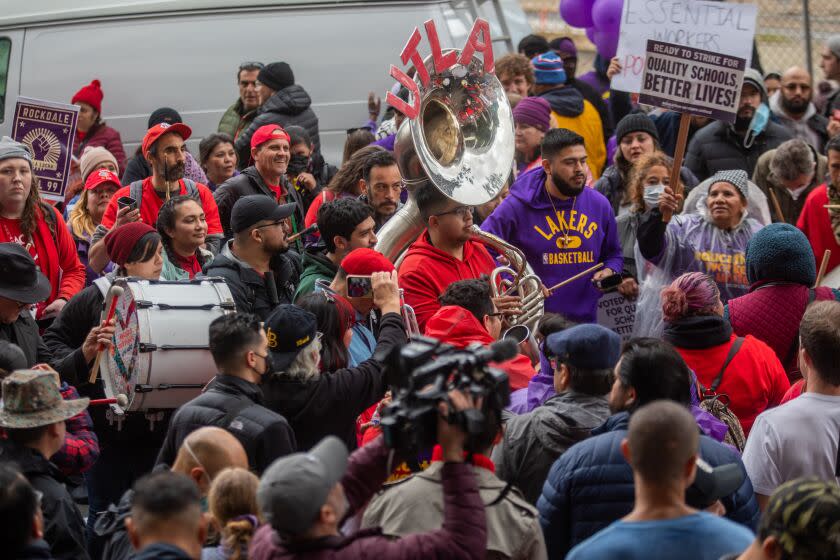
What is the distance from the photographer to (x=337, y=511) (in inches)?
143

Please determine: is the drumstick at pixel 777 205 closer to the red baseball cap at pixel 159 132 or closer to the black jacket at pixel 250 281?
the black jacket at pixel 250 281

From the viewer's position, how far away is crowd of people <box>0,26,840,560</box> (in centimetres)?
368

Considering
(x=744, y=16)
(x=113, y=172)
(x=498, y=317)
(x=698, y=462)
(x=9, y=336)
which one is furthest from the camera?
(x=113, y=172)

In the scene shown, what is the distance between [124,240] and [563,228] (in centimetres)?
261

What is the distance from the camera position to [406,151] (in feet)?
22.5

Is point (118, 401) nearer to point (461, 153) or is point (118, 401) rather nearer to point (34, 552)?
point (34, 552)

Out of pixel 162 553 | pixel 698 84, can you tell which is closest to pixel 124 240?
pixel 162 553

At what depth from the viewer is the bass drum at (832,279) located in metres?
7.52

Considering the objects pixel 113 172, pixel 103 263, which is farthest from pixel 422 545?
pixel 113 172

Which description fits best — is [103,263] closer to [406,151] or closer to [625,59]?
[406,151]

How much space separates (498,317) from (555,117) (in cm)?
427

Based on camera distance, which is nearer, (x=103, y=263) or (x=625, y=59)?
(x=103, y=263)

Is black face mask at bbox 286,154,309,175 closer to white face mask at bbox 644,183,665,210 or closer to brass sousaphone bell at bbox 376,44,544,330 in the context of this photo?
brass sousaphone bell at bbox 376,44,544,330

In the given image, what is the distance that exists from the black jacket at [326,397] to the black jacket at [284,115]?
15.2ft
